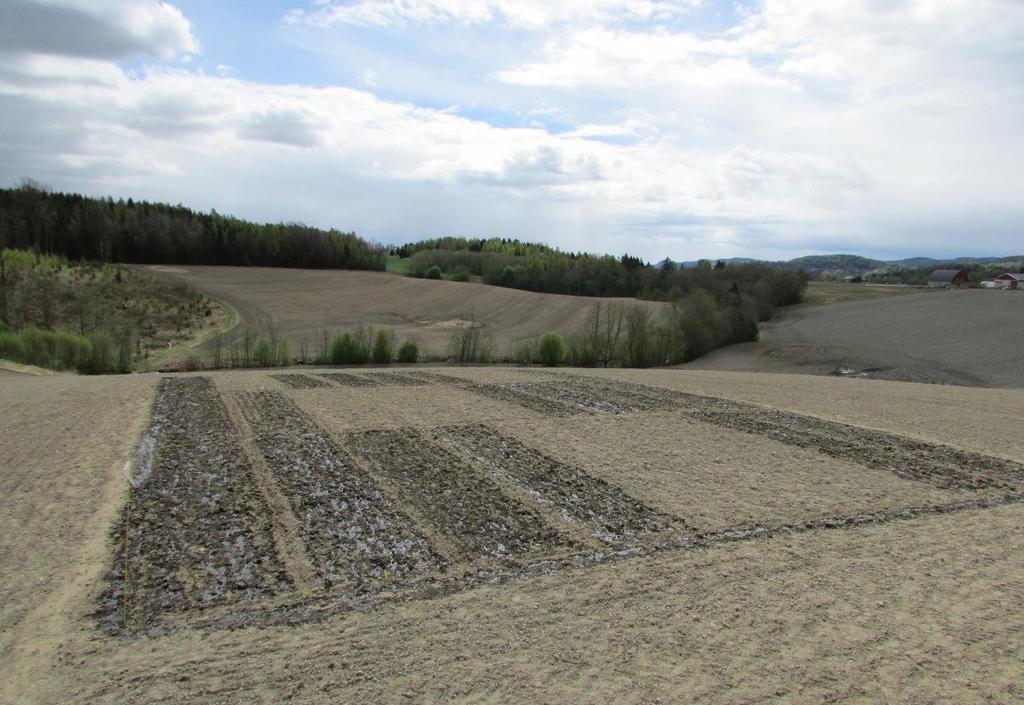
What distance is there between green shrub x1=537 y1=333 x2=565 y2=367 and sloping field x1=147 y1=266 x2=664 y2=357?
371cm

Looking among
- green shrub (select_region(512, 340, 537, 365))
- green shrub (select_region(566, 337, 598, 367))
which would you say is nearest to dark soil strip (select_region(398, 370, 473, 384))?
green shrub (select_region(512, 340, 537, 365))

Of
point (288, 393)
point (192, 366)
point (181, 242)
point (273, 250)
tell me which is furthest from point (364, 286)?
point (288, 393)

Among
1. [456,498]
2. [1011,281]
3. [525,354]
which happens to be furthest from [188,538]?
[1011,281]

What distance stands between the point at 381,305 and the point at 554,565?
63.6m

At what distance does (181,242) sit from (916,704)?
3446 inches

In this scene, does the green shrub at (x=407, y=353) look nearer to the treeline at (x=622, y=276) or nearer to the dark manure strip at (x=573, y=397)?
the dark manure strip at (x=573, y=397)

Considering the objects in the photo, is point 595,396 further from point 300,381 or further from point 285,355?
point 285,355

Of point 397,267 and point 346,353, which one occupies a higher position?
point 397,267

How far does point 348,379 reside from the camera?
25125 mm

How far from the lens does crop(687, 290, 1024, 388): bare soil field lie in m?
42.2

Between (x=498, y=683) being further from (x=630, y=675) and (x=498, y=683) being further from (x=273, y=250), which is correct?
(x=273, y=250)

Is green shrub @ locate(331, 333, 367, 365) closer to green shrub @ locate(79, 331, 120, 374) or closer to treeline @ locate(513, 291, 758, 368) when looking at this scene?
treeline @ locate(513, 291, 758, 368)

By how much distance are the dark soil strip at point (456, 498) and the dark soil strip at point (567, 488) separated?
60 cm

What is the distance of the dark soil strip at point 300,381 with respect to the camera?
75.9 ft
